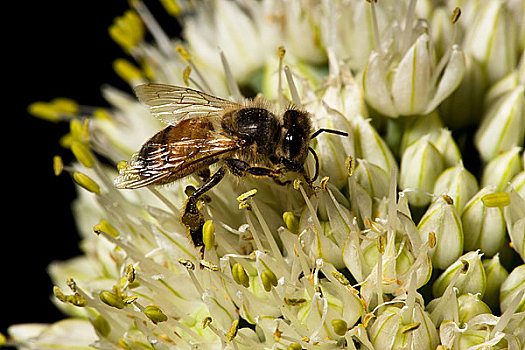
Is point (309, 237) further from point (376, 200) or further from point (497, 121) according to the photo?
point (497, 121)

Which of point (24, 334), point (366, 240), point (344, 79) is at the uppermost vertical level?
point (344, 79)

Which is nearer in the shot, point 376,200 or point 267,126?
point 267,126

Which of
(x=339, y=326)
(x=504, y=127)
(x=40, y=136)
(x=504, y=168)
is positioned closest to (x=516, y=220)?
(x=504, y=168)

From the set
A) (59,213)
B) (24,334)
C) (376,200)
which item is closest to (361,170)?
(376,200)

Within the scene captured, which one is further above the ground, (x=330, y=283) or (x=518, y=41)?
(x=518, y=41)

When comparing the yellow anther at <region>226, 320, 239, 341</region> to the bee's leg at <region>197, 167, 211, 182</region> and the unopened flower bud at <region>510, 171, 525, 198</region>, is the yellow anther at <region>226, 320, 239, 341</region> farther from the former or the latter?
the unopened flower bud at <region>510, 171, 525, 198</region>

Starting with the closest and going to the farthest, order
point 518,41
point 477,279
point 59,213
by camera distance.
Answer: point 477,279 → point 518,41 → point 59,213

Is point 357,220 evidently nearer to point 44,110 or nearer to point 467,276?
point 467,276

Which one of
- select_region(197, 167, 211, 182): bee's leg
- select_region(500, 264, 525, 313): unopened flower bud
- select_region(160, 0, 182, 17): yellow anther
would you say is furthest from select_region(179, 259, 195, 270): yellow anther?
select_region(160, 0, 182, 17): yellow anther
